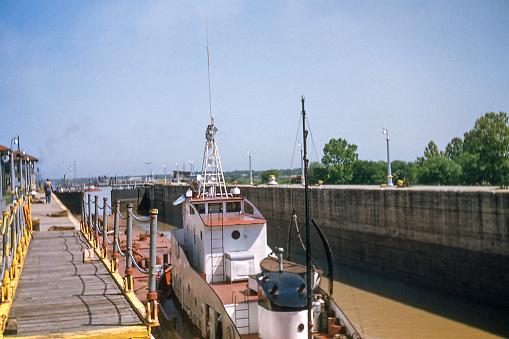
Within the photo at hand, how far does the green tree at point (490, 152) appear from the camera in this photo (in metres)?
37.8

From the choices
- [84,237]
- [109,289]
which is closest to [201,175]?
[84,237]

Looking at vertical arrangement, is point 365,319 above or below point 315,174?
below

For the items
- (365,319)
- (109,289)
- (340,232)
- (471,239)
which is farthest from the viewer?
(340,232)

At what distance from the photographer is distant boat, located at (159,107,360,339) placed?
37.4 ft

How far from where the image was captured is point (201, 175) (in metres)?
19.5

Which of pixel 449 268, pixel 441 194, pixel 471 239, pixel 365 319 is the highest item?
pixel 441 194

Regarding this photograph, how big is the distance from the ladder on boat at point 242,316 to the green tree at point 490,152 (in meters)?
32.0

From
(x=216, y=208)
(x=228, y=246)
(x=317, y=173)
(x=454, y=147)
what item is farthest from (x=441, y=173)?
(x=228, y=246)

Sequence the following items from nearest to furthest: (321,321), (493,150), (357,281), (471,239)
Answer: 1. (321,321)
2. (471,239)
3. (357,281)
4. (493,150)

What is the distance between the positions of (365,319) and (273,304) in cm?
805

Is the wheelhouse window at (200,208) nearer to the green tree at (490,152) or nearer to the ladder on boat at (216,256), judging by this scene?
the ladder on boat at (216,256)

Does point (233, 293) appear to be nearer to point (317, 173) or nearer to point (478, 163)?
point (478, 163)

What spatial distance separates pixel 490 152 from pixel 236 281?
33.4 metres

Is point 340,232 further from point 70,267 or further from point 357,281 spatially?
point 70,267
